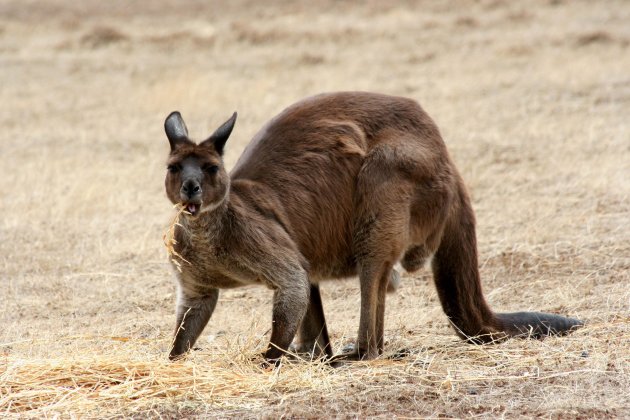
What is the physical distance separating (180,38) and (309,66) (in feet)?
16.5

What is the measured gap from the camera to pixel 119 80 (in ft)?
63.5

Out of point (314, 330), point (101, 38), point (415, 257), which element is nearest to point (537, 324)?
point (415, 257)

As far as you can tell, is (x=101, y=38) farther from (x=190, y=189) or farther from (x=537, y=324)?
(x=537, y=324)

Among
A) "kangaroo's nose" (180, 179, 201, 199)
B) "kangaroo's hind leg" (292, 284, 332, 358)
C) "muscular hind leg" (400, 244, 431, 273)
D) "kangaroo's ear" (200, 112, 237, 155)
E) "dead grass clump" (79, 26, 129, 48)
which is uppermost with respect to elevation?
"dead grass clump" (79, 26, 129, 48)

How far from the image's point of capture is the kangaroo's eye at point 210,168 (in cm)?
638

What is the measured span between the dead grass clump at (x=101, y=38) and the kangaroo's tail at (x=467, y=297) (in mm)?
17398

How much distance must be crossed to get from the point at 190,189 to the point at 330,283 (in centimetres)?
291

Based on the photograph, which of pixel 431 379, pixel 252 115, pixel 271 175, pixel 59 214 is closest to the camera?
pixel 431 379

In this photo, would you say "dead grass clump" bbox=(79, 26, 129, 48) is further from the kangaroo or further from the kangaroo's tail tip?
the kangaroo's tail tip

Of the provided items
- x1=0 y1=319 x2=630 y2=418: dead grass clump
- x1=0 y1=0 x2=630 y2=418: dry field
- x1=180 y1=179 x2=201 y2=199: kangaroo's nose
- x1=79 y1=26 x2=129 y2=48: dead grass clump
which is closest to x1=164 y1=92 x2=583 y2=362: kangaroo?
x1=180 y1=179 x2=201 y2=199: kangaroo's nose

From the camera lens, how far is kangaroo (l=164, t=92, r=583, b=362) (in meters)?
6.44

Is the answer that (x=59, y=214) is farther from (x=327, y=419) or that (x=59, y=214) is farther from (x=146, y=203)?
(x=327, y=419)

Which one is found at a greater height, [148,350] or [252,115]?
[252,115]

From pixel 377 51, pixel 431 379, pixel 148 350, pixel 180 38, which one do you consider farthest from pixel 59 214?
pixel 180 38
